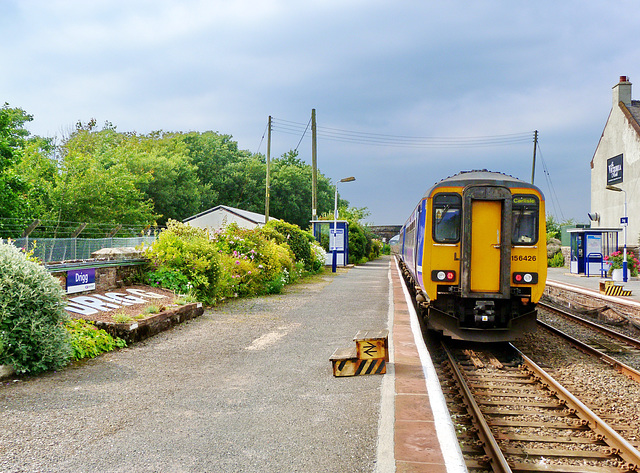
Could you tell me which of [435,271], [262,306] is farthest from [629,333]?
[262,306]

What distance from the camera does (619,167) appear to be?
3572 cm

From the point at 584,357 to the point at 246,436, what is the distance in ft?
24.2

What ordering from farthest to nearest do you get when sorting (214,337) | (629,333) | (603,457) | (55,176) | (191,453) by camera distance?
(55,176)
(629,333)
(214,337)
(603,457)
(191,453)

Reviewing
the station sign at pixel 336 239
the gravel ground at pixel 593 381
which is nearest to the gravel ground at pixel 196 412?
the gravel ground at pixel 593 381

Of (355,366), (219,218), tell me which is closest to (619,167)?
(219,218)

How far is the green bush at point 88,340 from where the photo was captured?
6.86 metres

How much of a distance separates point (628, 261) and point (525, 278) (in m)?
18.7

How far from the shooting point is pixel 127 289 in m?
10.7

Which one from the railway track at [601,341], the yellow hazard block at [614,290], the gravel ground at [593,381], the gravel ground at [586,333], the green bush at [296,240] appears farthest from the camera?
the green bush at [296,240]

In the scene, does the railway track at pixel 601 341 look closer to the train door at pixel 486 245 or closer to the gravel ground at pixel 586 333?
the gravel ground at pixel 586 333

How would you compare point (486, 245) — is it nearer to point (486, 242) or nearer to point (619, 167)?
point (486, 242)

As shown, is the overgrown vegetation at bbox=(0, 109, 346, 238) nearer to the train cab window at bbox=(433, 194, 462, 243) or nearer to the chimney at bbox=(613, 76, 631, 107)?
the train cab window at bbox=(433, 194, 462, 243)

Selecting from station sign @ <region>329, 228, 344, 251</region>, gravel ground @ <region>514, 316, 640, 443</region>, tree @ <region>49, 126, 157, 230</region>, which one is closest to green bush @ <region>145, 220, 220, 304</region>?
gravel ground @ <region>514, 316, 640, 443</region>

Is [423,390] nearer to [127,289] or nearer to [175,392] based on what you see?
[175,392]
